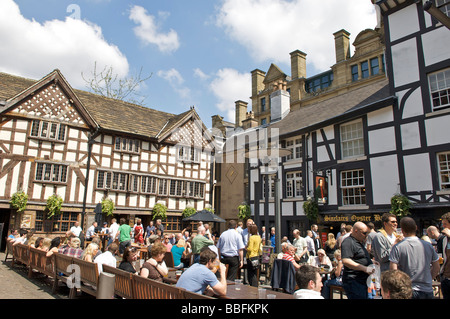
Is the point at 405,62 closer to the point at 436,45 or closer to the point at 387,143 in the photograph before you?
the point at 436,45

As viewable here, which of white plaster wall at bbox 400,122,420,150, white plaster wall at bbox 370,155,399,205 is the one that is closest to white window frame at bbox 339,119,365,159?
white plaster wall at bbox 370,155,399,205

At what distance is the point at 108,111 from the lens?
81.5ft

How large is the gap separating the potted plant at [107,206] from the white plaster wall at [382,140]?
53.5 feet

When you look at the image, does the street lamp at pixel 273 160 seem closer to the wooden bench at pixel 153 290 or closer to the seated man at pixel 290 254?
the seated man at pixel 290 254

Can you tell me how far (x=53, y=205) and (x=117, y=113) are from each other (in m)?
8.88

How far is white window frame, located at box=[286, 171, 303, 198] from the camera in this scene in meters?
21.0

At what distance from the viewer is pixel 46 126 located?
66.8 ft

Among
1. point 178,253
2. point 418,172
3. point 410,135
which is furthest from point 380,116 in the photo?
point 178,253

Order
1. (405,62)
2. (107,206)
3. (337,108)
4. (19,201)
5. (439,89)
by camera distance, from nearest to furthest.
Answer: (439,89), (405,62), (19,201), (337,108), (107,206)

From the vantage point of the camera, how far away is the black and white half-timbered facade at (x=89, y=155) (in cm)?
1930

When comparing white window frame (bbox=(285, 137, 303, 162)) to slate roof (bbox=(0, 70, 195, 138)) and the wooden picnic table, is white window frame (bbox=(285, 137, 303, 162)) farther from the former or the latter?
the wooden picnic table

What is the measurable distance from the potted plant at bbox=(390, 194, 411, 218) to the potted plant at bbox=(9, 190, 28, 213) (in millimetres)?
19447
